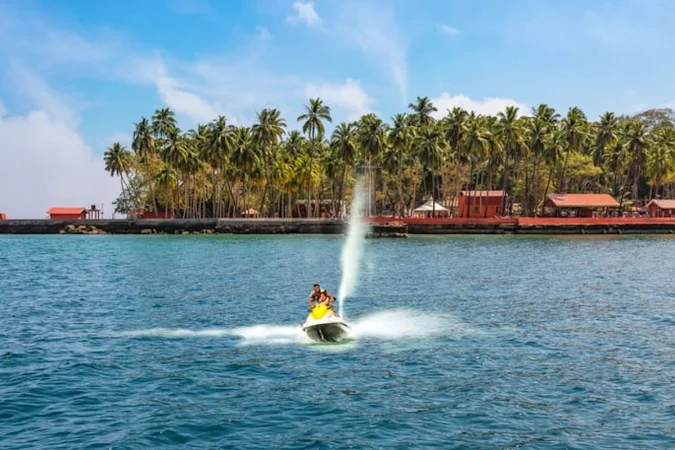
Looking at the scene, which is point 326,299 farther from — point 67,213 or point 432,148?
point 67,213

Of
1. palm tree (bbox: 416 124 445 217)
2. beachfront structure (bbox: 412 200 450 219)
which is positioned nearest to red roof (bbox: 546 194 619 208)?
beachfront structure (bbox: 412 200 450 219)

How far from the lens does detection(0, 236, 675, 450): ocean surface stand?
47.2 ft

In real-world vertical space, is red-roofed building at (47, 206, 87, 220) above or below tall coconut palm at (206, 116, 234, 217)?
below

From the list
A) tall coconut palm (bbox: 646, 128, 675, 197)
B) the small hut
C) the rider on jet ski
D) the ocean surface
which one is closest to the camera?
the ocean surface

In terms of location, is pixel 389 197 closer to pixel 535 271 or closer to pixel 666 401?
pixel 535 271

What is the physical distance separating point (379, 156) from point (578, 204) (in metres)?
35.4

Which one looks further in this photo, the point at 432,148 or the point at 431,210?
the point at 431,210

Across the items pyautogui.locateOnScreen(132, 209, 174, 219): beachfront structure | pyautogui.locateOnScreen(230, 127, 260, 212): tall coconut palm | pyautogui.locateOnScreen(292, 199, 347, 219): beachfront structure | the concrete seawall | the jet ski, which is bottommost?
the jet ski

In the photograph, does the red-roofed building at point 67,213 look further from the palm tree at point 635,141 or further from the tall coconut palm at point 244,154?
the palm tree at point 635,141

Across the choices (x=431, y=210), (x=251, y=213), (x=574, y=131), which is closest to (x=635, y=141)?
(x=574, y=131)

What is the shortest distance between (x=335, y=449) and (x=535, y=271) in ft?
126

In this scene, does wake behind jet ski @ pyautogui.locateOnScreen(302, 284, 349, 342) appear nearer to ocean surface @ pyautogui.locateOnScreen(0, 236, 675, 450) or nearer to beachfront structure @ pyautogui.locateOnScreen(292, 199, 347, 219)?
ocean surface @ pyautogui.locateOnScreen(0, 236, 675, 450)

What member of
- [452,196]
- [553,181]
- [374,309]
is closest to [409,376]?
[374,309]

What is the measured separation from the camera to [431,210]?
400 feet
